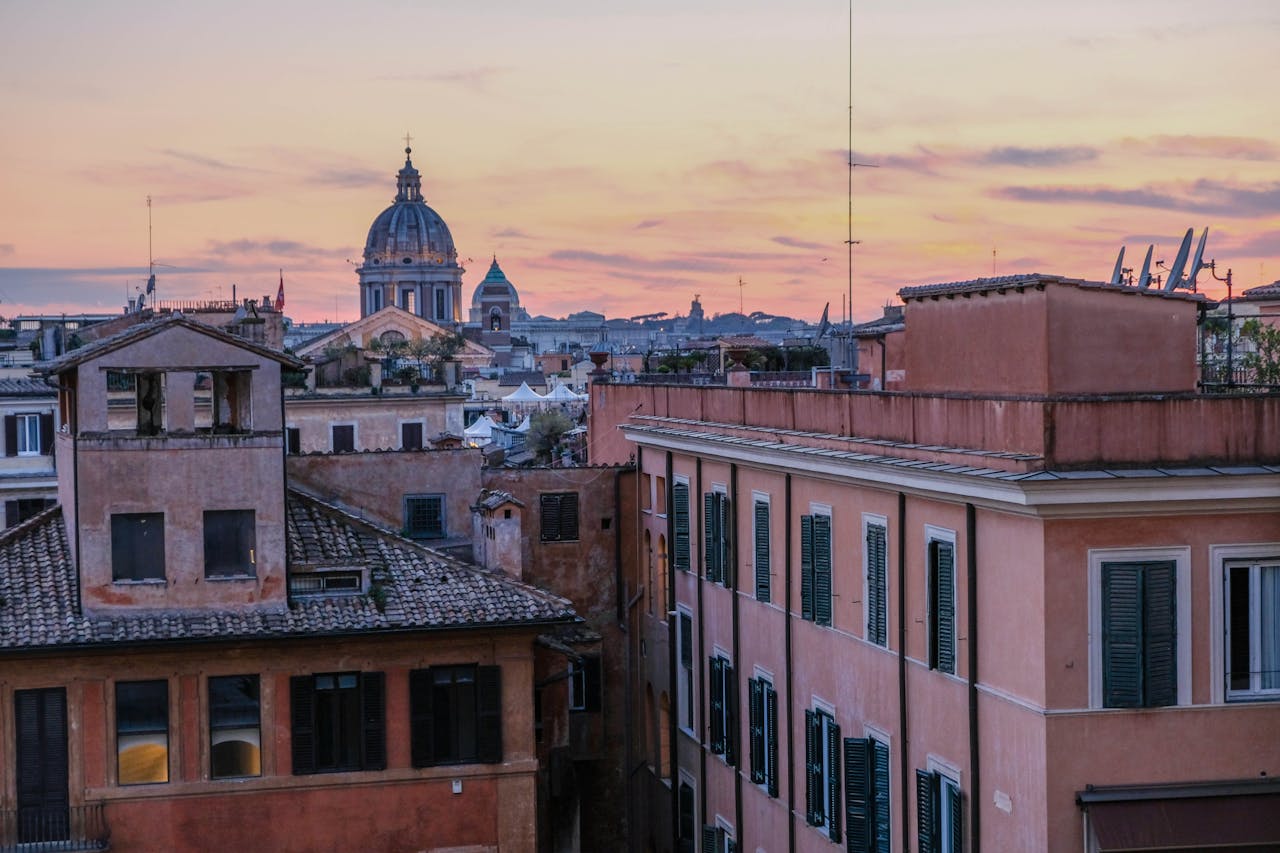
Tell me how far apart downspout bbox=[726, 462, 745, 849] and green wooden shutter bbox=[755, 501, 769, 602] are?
0.97 m

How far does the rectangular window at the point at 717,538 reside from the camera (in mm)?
24984

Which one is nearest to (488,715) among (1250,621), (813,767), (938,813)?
(813,767)

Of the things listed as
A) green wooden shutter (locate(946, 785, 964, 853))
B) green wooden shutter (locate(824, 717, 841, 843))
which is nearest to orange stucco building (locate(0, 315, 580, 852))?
green wooden shutter (locate(824, 717, 841, 843))

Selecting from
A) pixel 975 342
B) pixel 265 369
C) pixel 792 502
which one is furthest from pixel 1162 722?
pixel 265 369

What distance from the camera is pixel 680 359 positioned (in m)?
47.4

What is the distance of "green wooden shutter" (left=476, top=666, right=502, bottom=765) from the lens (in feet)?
74.2

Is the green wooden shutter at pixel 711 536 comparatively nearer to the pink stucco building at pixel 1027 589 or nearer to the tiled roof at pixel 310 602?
the pink stucco building at pixel 1027 589

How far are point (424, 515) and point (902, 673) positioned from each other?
495 inches

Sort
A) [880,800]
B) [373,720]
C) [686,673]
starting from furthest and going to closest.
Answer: [686,673]
[373,720]
[880,800]

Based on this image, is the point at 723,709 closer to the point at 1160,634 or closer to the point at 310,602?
the point at 310,602

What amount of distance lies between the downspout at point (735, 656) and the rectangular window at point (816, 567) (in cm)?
266

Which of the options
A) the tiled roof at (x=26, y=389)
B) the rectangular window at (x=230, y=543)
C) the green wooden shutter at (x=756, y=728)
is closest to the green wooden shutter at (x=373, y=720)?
the rectangular window at (x=230, y=543)

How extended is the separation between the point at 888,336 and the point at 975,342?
781 cm

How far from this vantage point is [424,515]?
3016cm
